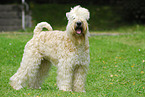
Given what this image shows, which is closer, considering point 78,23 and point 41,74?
point 78,23

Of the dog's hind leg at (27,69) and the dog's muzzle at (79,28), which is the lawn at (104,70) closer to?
the dog's hind leg at (27,69)

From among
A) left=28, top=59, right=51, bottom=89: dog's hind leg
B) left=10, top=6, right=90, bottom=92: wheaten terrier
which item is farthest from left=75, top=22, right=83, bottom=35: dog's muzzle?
left=28, top=59, right=51, bottom=89: dog's hind leg

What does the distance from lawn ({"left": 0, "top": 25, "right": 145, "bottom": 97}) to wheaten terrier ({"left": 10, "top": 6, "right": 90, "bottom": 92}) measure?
248mm

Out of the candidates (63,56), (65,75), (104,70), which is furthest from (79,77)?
(104,70)

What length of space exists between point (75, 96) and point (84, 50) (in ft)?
3.13

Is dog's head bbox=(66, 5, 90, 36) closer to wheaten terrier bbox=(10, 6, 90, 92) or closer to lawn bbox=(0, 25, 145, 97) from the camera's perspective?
wheaten terrier bbox=(10, 6, 90, 92)

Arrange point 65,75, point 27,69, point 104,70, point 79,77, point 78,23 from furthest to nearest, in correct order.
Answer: point 104,70 < point 27,69 < point 79,77 < point 65,75 < point 78,23

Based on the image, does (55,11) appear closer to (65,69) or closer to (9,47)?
(9,47)

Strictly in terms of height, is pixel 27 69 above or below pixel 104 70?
above

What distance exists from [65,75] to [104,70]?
314cm

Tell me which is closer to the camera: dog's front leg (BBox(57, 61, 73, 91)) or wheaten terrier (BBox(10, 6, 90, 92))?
wheaten terrier (BBox(10, 6, 90, 92))

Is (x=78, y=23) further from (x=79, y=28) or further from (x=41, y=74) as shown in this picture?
(x=41, y=74)

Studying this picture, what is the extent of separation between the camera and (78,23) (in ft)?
17.1

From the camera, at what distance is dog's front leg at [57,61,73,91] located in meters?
5.60
